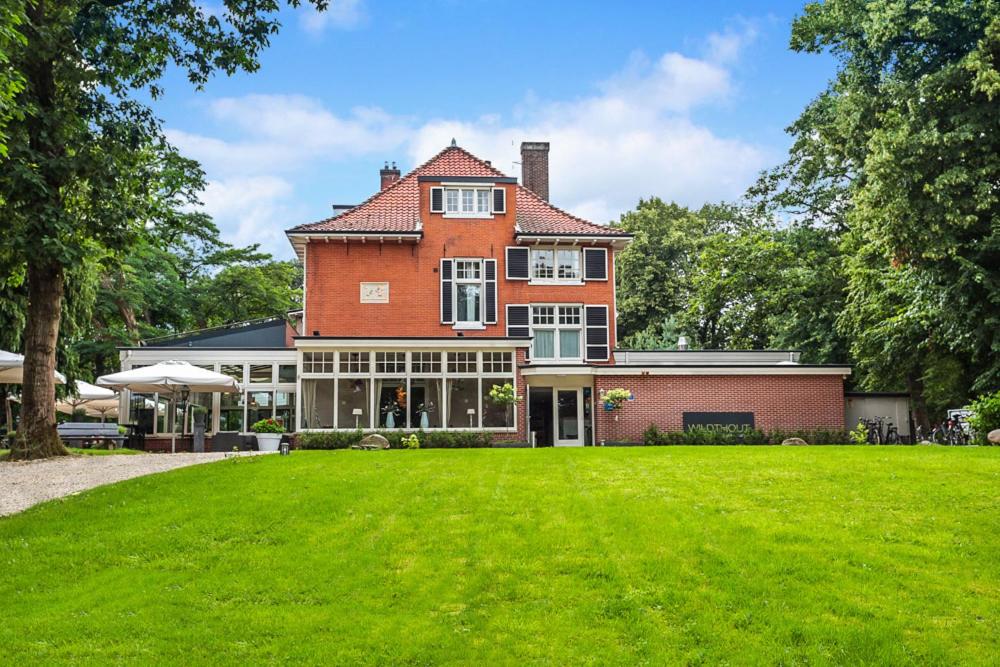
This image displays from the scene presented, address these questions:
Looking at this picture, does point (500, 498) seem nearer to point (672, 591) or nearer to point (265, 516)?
point (265, 516)

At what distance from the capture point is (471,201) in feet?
94.4

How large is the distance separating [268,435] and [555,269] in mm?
11330

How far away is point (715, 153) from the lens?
67.9ft

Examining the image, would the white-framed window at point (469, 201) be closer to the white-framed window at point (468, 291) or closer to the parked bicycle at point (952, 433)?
the white-framed window at point (468, 291)

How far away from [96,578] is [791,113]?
28.1 m

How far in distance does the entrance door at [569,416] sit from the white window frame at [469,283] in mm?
3600

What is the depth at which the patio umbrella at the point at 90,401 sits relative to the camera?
26500 mm

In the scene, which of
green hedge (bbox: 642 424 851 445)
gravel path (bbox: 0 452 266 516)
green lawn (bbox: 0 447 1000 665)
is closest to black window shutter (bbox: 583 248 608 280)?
green hedge (bbox: 642 424 851 445)

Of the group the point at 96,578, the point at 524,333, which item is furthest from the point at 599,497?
the point at 524,333

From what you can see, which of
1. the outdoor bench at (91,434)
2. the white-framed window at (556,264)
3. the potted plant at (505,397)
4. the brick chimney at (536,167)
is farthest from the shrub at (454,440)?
the brick chimney at (536,167)

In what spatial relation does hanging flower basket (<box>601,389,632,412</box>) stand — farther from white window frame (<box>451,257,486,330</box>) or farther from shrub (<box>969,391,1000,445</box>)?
shrub (<box>969,391,1000,445</box>)

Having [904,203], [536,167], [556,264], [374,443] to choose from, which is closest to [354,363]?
[374,443]

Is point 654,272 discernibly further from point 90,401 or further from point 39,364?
point 39,364

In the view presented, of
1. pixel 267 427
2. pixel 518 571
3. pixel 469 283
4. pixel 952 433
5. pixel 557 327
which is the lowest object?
pixel 518 571
